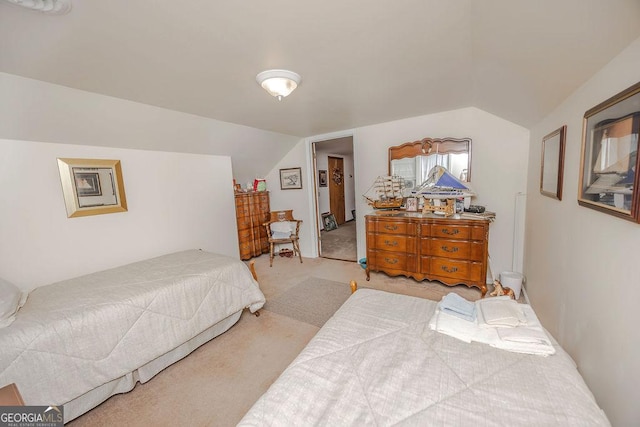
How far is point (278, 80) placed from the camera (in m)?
1.74

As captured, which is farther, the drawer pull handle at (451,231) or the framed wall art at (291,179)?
the framed wall art at (291,179)

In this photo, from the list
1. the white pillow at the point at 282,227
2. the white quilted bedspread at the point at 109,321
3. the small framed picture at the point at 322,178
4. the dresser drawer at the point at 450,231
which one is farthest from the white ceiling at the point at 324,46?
the small framed picture at the point at 322,178

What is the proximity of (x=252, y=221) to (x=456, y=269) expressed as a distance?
10.8 feet

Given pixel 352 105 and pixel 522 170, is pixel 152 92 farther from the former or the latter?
pixel 522 170

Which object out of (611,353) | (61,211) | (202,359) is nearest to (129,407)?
(202,359)

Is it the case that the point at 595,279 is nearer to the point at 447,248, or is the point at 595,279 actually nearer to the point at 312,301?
the point at 447,248

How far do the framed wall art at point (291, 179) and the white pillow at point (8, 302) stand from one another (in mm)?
3450

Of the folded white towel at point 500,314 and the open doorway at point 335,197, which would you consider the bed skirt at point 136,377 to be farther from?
the open doorway at point 335,197

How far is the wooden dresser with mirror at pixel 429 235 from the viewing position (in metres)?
2.66

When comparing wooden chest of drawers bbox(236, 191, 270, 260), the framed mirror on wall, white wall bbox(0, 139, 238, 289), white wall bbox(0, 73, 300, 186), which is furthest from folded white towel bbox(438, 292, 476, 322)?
wooden chest of drawers bbox(236, 191, 270, 260)

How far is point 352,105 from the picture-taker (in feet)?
8.70

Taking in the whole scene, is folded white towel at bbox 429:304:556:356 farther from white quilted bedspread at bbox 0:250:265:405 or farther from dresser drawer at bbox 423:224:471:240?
white quilted bedspread at bbox 0:250:265:405

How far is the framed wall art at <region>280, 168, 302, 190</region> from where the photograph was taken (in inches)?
176

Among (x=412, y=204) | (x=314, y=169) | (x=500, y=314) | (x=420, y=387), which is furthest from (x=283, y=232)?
(x=420, y=387)
